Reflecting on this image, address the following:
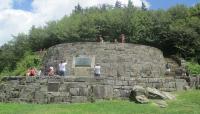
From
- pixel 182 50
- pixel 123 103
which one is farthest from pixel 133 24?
pixel 123 103

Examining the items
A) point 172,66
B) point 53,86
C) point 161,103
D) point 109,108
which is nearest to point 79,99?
point 53,86

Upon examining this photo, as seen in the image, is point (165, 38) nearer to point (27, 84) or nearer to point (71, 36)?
point (71, 36)

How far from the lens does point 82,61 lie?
97.8 ft

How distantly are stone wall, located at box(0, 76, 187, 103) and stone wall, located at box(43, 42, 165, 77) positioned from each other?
8.73 meters

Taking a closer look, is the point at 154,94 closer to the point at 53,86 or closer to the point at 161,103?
the point at 161,103

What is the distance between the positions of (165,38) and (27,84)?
2052 centimetres

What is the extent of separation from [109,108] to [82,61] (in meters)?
12.2

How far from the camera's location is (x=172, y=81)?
21.1 meters

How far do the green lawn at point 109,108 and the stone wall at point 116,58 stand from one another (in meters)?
10.5

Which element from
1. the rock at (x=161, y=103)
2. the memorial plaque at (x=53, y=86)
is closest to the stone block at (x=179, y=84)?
the rock at (x=161, y=103)

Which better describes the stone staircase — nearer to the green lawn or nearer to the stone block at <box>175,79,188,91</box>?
the stone block at <box>175,79,188,91</box>

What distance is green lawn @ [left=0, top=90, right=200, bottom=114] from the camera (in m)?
17.1

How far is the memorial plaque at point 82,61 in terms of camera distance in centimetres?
2939

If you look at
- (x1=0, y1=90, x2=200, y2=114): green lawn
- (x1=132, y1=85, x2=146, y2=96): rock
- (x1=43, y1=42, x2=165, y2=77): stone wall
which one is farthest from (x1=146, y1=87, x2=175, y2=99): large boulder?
(x1=43, y1=42, x2=165, y2=77): stone wall
